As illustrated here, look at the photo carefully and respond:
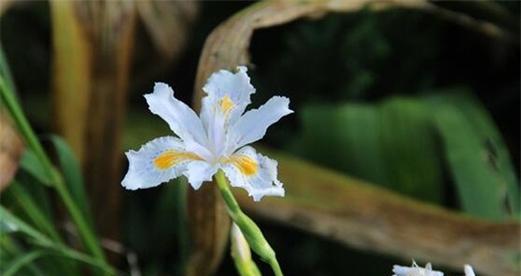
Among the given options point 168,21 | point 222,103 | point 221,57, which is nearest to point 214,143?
point 222,103

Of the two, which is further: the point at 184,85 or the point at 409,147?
the point at 184,85

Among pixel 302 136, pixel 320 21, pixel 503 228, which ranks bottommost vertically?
pixel 503 228

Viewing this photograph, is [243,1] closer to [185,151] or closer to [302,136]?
[302,136]

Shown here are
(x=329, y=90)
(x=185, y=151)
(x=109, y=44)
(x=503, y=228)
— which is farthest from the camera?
(x=329, y=90)

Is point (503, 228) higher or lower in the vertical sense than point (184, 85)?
lower

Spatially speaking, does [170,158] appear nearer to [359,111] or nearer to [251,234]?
[251,234]

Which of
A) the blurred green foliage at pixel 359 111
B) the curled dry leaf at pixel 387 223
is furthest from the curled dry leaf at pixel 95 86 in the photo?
the curled dry leaf at pixel 387 223

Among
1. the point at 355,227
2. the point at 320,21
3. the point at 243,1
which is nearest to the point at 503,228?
the point at 355,227

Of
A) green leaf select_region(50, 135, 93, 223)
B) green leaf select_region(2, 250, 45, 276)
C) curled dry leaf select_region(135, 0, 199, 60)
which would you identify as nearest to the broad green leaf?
curled dry leaf select_region(135, 0, 199, 60)

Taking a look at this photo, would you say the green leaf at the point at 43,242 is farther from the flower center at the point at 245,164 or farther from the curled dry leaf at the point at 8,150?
the flower center at the point at 245,164
